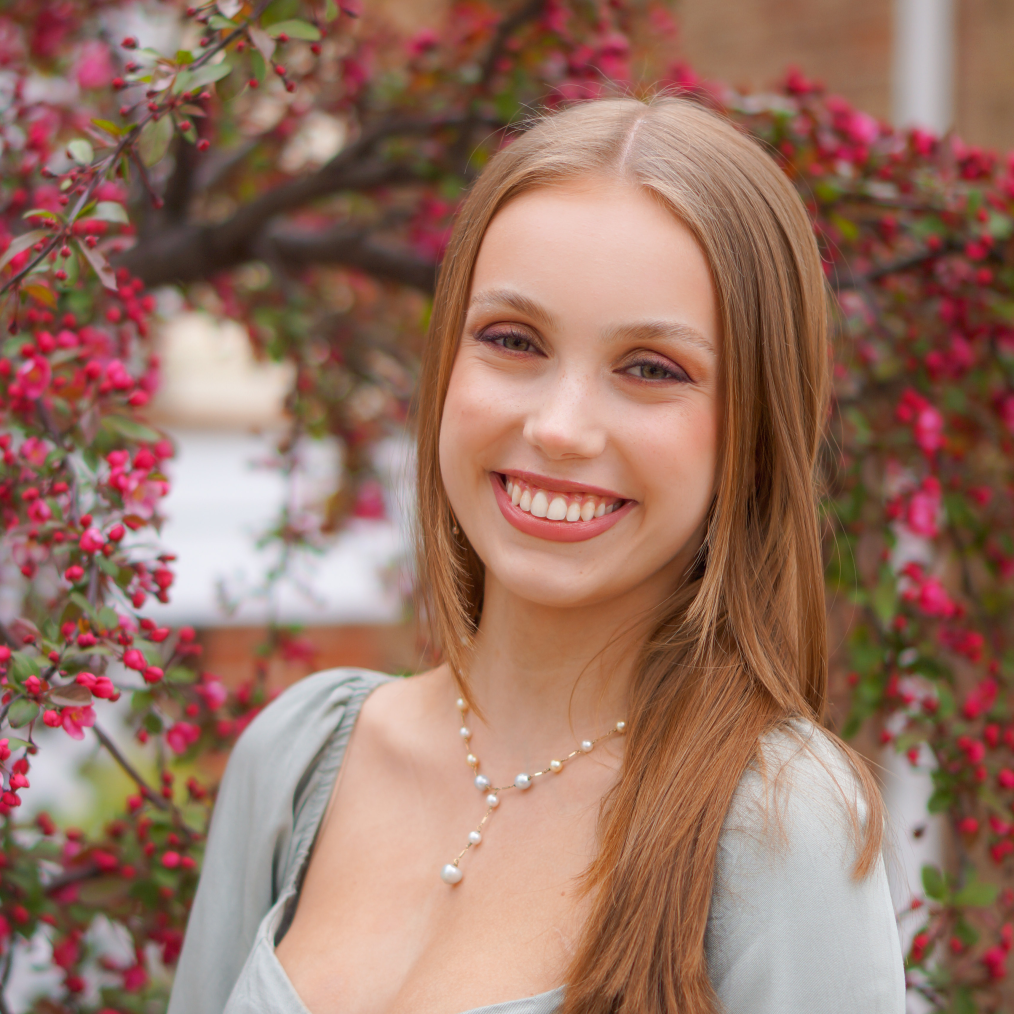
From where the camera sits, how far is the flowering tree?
123cm

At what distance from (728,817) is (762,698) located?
149mm

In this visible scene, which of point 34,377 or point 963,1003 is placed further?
point 963,1003

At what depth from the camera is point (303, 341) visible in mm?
2354

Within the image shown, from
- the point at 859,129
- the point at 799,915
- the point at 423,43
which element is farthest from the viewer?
the point at 423,43

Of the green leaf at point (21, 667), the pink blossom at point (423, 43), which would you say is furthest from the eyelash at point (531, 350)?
the pink blossom at point (423, 43)

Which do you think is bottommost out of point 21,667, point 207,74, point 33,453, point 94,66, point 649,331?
point 21,667

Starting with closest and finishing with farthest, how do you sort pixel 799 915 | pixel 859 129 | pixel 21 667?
1. pixel 799 915
2. pixel 21 667
3. pixel 859 129

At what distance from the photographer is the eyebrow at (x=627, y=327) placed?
1092 mm

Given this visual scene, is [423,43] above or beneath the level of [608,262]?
above

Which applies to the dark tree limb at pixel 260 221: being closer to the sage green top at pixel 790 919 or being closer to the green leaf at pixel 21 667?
the green leaf at pixel 21 667

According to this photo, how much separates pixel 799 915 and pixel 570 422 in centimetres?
53

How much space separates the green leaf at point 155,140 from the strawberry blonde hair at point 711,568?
359 millimetres

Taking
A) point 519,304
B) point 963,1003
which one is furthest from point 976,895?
point 519,304

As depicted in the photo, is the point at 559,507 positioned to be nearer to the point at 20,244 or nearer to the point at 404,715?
the point at 404,715
